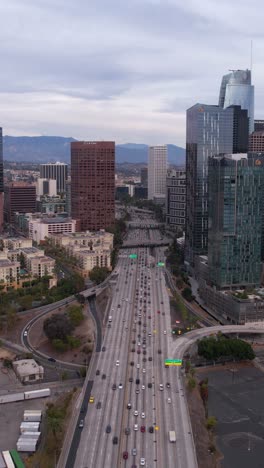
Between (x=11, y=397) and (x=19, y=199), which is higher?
(x=19, y=199)

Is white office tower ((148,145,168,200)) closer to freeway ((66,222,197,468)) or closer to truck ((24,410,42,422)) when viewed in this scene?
freeway ((66,222,197,468))

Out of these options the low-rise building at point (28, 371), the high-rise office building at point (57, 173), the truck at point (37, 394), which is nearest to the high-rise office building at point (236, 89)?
the high-rise office building at point (57, 173)

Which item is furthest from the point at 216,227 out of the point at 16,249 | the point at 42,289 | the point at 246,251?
the point at 16,249

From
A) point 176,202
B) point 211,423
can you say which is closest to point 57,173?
point 176,202

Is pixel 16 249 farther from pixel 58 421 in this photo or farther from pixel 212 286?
pixel 58 421

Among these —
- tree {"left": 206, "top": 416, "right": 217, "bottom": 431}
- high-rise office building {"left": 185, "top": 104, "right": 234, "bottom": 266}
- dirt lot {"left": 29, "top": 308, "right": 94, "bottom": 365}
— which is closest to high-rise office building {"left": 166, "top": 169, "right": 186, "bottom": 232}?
high-rise office building {"left": 185, "top": 104, "right": 234, "bottom": 266}

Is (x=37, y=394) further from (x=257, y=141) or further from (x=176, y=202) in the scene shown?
(x=176, y=202)

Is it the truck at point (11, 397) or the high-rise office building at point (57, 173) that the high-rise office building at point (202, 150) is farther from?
the high-rise office building at point (57, 173)
